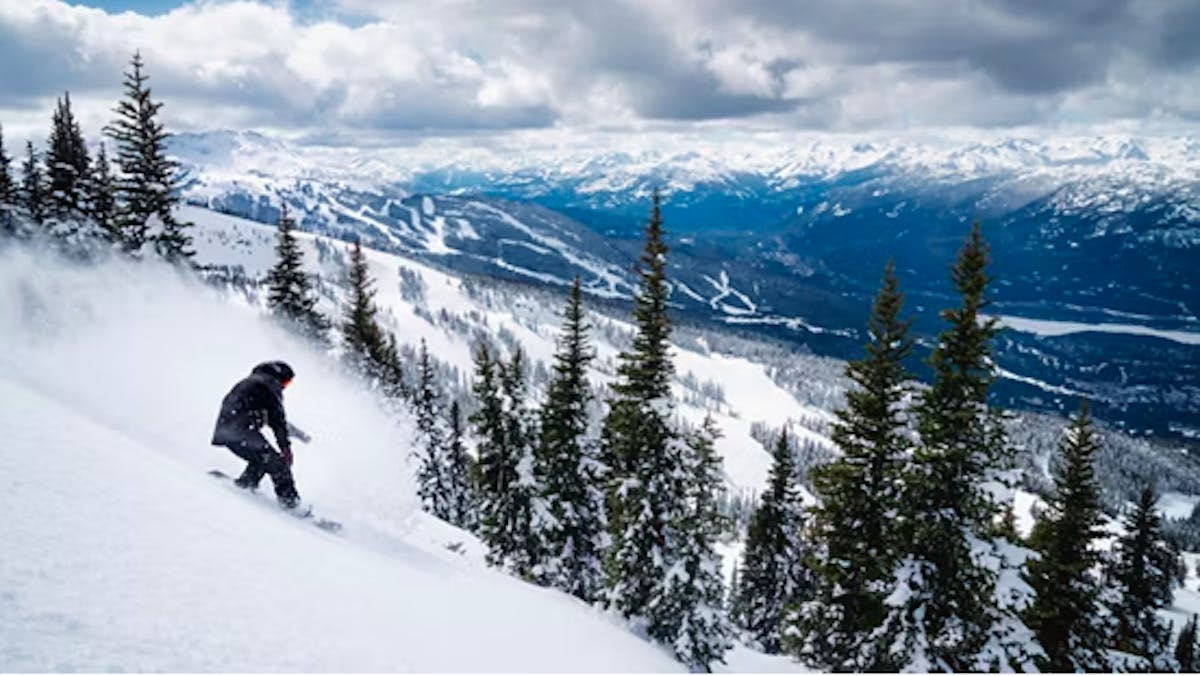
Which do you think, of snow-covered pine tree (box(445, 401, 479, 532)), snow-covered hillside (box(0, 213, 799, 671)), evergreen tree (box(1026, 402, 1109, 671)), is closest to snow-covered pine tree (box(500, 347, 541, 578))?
snow-covered hillside (box(0, 213, 799, 671))

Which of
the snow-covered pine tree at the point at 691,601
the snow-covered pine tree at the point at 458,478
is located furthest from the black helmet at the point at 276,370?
the snow-covered pine tree at the point at 458,478

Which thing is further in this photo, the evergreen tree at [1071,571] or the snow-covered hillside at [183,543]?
the evergreen tree at [1071,571]

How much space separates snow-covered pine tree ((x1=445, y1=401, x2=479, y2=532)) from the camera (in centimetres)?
4862

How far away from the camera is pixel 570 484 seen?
30.1 metres

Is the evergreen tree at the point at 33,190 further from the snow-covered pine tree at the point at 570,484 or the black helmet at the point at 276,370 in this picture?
the snow-covered pine tree at the point at 570,484

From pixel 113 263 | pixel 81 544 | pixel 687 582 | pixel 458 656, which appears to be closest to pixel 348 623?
Answer: pixel 458 656

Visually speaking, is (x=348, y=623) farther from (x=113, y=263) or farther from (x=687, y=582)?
(x=113, y=263)

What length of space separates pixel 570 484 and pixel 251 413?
19.6 metres

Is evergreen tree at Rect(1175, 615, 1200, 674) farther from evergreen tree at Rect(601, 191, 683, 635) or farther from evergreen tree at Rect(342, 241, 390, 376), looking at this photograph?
evergreen tree at Rect(342, 241, 390, 376)

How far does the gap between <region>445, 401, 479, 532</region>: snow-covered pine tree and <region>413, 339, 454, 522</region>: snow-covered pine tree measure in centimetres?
106

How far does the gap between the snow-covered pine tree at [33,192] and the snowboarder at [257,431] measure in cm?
1620

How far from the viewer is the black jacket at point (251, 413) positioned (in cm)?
1162

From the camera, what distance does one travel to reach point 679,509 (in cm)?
2394

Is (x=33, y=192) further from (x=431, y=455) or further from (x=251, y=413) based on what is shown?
(x=251, y=413)
